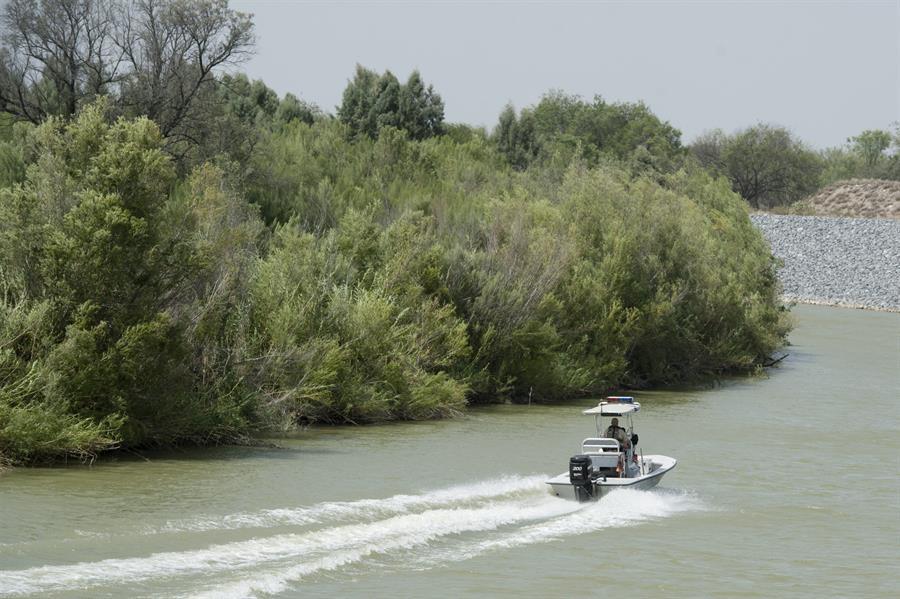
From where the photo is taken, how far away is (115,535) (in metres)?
16.7

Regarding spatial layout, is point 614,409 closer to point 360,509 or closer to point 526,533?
point 526,533

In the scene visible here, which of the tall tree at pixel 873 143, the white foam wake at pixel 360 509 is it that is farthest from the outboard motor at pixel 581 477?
the tall tree at pixel 873 143

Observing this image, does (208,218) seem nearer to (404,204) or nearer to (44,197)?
(44,197)

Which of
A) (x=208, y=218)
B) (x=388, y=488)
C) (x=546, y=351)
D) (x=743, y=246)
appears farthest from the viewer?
(x=743, y=246)

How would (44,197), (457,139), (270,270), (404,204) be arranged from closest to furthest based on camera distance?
(44,197), (270,270), (404,204), (457,139)

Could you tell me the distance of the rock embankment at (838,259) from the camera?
85.8 m

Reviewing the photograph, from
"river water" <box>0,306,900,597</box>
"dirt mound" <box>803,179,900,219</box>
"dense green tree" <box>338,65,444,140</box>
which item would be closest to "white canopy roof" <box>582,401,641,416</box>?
"river water" <box>0,306,900,597</box>

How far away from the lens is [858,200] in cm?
12156

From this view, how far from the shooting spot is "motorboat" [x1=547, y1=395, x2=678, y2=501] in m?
20.9

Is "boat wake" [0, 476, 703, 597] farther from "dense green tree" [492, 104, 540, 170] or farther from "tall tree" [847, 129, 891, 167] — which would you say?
"tall tree" [847, 129, 891, 167]

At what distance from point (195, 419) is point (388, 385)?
6.21 metres

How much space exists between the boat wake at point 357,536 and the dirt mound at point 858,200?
100m

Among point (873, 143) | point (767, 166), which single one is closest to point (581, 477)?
point (767, 166)

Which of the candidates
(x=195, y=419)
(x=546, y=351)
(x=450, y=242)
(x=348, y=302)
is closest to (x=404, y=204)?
(x=450, y=242)
